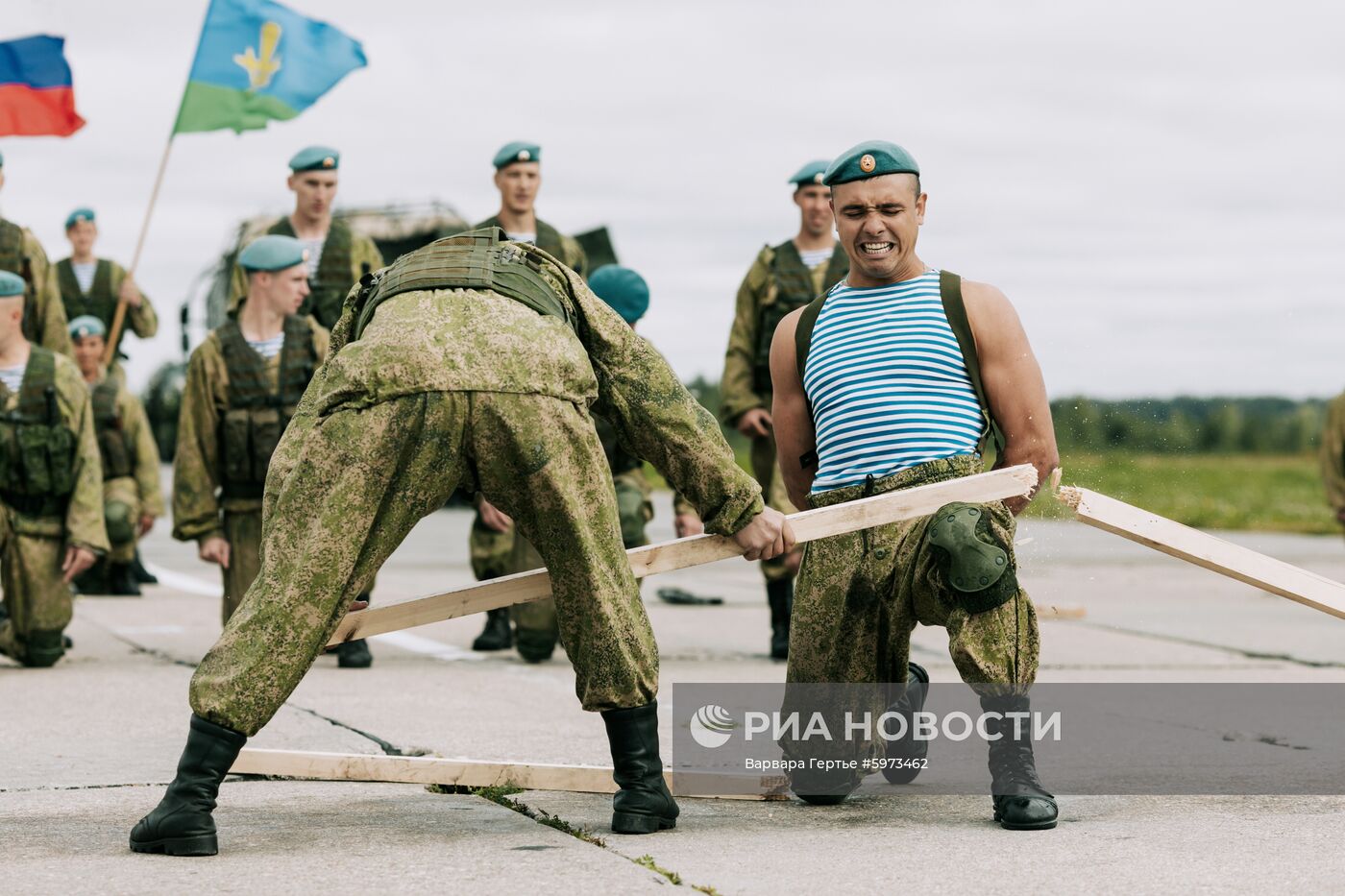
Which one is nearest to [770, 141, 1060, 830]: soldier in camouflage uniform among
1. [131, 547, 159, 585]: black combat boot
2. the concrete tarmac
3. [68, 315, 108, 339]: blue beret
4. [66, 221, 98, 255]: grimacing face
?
the concrete tarmac

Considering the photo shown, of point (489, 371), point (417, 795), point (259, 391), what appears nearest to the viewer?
point (489, 371)

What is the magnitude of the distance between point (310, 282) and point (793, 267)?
7.66 ft

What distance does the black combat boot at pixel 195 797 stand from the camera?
4191 mm

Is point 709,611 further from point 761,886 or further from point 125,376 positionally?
point 761,886

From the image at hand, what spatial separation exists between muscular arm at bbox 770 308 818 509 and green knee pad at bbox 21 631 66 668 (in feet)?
14.3

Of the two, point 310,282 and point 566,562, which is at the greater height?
point 310,282

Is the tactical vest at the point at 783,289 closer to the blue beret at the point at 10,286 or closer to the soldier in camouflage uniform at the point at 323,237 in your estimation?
the soldier in camouflage uniform at the point at 323,237

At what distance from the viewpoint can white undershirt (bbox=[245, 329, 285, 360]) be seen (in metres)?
8.17

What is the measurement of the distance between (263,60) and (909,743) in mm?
7767

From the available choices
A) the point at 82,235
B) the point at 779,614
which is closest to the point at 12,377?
the point at 779,614

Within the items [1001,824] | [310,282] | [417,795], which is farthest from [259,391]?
[1001,824]

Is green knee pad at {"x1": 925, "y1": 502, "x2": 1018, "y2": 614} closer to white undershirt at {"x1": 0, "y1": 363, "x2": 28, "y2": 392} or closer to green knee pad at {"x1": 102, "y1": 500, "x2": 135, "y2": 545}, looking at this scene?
white undershirt at {"x1": 0, "y1": 363, "x2": 28, "y2": 392}

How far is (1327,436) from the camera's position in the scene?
40.2 feet

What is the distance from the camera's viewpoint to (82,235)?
13.8 metres
